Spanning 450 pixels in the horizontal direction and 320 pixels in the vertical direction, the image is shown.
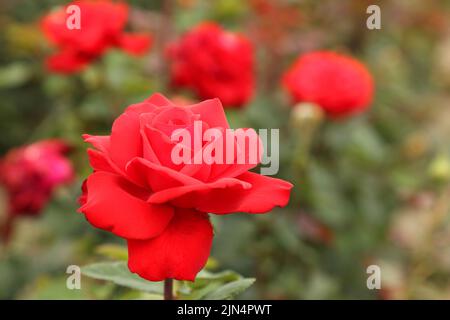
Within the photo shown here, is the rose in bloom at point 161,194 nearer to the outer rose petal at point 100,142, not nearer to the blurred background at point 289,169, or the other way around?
the outer rose petal at point 100,142

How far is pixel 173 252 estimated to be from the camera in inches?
17.7

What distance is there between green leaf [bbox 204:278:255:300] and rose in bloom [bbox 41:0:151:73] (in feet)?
2.00

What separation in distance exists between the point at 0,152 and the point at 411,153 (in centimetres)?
82

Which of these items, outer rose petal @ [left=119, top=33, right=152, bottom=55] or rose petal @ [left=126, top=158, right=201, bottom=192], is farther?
outer rose petal @ [left=119, top=33, right=152, bottom=55]

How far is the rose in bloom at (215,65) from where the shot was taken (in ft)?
3.57

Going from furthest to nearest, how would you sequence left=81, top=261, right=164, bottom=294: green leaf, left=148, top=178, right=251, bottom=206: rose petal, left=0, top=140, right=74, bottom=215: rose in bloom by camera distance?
left=0, top=140, right=74, bottom=215: rose in bloom < left=81, top=261, right=164, bottom=294: green leaf < left=148, top=178, right=251, bottom=206: rose petal

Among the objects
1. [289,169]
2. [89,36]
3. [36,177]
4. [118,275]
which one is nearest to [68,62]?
[89,36]

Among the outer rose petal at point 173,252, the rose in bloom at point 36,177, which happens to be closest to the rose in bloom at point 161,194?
the outer rose petal at point 173,252

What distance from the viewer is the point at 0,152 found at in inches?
62.2

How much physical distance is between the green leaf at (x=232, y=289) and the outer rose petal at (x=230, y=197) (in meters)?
0.07

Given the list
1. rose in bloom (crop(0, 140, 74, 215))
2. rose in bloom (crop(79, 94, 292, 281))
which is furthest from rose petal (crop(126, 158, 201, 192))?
rose in bloom (crop(0, 140, 74, 215))

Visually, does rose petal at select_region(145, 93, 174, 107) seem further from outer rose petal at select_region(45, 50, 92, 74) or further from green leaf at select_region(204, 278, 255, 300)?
outer rose petal at select_region(45, 50, 92, 74)

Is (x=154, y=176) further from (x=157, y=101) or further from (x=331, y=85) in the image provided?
(x=331, y=85)

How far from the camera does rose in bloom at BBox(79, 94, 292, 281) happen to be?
1.46ft
